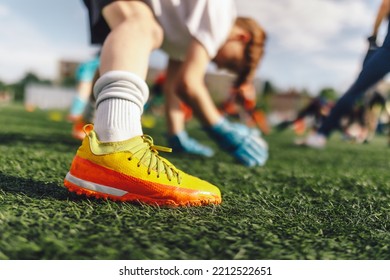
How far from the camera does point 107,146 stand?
0.90 meters

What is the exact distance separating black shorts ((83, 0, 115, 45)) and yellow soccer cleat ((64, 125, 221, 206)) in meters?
0.42

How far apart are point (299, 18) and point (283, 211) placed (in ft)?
5.36

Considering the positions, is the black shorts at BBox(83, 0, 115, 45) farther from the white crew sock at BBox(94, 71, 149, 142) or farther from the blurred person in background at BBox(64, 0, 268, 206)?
the white crew sock at BBox(94, 71, 149, 142)

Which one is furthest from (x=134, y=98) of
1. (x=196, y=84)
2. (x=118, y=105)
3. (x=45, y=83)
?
(x=45, y=83)

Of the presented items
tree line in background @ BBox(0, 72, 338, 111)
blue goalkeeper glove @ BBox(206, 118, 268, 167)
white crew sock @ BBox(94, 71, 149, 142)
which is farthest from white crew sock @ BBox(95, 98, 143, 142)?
tree line in background @ BBox(0, 72, 338, 111)

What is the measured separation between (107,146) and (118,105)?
4.2 inches

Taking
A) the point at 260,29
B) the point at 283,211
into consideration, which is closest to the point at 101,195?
the point at 283,211

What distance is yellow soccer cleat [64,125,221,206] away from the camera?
87 cm

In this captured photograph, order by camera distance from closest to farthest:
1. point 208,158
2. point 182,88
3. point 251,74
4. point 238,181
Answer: point 238,181
point 182,88
point 208,158
point 251,74

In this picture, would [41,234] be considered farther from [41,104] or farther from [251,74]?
[41,104]

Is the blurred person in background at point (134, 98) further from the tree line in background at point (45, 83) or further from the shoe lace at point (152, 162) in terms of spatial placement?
the tree line in background at point (45, 83)

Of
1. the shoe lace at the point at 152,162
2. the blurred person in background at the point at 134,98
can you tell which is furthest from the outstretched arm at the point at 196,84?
the shoe lace at the point at 152,162
